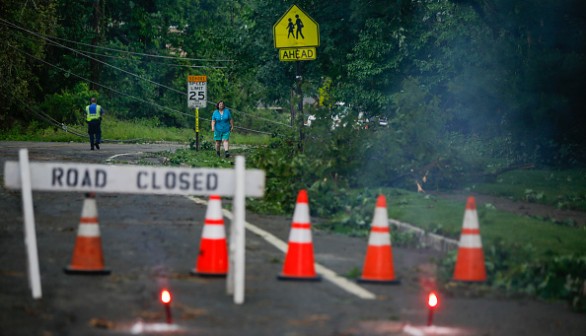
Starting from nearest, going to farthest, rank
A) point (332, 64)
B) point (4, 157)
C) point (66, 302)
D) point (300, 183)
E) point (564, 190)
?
1. point (66, 302)
2. point (300, 183)
3. point (564, 190)
4. point (4, 157)
5. point (332, 64)

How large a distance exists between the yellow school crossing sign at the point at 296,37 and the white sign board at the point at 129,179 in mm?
14596

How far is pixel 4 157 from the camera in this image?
101 feet

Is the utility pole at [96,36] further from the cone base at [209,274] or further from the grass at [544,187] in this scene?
the cone base at [209,274]

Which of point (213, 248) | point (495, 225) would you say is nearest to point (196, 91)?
point (495, 225)

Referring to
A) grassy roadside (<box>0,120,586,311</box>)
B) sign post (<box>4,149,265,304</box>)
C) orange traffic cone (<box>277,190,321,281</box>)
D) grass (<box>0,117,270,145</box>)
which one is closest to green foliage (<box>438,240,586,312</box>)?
grassy roadside (<box>0,120,586,311</box>)

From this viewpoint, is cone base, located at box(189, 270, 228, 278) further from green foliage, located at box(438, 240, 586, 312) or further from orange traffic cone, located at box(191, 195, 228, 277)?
green foliage, located at box(438, 240, 586, 312)

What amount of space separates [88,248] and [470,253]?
3.52 metres

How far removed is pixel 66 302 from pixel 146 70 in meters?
67.4

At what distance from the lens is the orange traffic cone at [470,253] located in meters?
10.3

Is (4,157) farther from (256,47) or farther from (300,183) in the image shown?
(300,183)

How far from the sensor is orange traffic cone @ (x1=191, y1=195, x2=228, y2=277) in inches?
403

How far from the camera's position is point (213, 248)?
10.2 metres

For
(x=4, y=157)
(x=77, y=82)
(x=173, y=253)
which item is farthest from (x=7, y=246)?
(x=77, y=82)

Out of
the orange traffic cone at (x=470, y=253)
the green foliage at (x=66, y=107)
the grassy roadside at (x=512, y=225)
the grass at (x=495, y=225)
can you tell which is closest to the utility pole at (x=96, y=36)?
the green foliage at (x=66, y=107)
